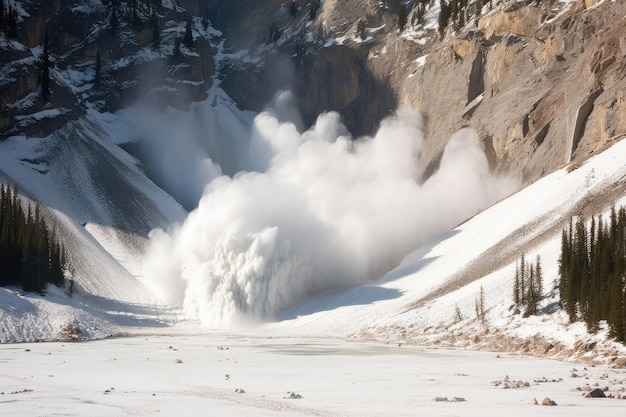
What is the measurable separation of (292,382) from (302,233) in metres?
58.5

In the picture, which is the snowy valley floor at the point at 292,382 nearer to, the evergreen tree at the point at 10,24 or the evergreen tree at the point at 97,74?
the evergreen tree at the point at 10,24

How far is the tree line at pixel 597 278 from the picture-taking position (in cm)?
4728

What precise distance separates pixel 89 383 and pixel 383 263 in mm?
62687

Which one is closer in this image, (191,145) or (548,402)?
(548,402)

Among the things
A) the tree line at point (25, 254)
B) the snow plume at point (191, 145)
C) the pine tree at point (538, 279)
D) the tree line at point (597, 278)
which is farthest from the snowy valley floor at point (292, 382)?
the snow plume at point (191, 145)

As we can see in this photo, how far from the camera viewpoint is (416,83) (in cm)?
13025

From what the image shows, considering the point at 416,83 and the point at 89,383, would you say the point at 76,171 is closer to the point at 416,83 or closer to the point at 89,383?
the point at 416,83

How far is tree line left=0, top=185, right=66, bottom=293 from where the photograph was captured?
7925 cm

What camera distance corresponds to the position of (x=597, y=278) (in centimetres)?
5234

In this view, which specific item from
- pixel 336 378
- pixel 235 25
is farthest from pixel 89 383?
pixel 235 25

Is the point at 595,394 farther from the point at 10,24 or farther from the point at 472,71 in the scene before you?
the point at 10,24

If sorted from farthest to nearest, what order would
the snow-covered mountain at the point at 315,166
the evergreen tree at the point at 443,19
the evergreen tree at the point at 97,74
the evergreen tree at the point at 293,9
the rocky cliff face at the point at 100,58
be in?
the evergreen tree at the point at 293,9 < the evergreen tree at the point at 97,74 < the evergreen tree at the point at 443,19 < the rocky cliff face at the point at 100,58 < the snow-covered mountain at the point at 315,166

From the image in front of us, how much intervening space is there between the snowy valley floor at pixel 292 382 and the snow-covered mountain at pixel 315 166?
33.8ft

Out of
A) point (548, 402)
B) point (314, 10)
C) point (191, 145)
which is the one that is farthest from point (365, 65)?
point (548, 402)
